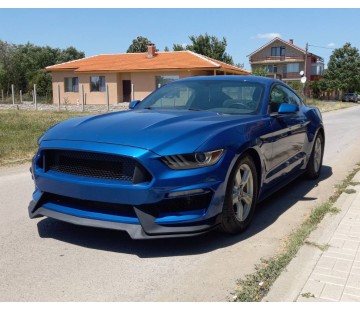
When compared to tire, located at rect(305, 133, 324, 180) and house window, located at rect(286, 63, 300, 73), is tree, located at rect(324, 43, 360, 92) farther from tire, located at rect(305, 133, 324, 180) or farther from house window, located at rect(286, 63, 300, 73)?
tire, located at rect(305, 133, 324, 180)

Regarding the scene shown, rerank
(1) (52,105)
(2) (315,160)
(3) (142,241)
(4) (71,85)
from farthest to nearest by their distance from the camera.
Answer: (4) (71,85)
(1) (52,105)
(2) (315,160)
(3) (142,241)

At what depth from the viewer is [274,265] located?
3469mm

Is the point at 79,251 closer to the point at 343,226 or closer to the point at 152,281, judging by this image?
the point at 152,281

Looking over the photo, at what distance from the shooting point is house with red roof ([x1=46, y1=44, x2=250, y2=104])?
112ft

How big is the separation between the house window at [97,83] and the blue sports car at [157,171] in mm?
32873

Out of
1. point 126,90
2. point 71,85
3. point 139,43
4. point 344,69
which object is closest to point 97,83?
point 126,90

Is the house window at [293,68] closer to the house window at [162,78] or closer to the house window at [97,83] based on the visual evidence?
the house window at [162,78]

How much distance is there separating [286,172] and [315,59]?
252 feet

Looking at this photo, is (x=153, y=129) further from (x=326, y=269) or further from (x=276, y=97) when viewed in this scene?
(x=276, y=97)

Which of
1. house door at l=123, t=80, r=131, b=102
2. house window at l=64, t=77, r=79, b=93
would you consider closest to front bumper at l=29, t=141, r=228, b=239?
house door at l=123, t=80, r=131, b=102

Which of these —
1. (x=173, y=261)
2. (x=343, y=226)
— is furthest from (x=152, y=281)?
(x=343, y=226)

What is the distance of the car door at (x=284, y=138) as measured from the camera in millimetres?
4945

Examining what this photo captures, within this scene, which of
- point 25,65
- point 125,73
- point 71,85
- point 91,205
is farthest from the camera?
point 25,65

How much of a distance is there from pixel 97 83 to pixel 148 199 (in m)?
34.6
